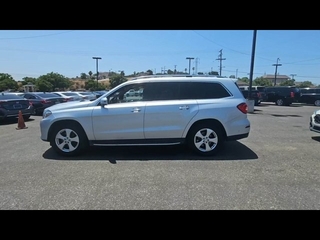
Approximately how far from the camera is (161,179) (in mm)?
3990

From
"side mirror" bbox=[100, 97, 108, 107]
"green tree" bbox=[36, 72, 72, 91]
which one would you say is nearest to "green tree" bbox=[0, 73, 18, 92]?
"green tree" bbox=[36, 72, 72, 91]

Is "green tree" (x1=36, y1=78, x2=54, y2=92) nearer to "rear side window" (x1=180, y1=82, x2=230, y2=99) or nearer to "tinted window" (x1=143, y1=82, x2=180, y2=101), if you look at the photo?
"tinted window" (x1=143, y1=82, x2=180, y2=101)

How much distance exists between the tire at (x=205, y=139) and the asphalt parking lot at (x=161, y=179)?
0.65 feet

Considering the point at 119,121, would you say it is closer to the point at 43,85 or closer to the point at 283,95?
the point at 283,95

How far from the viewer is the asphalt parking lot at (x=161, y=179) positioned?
→ 3.21 meters

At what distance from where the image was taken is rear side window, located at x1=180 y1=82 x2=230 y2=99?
5340mm

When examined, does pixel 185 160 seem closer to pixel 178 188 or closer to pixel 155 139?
pixel 155 139

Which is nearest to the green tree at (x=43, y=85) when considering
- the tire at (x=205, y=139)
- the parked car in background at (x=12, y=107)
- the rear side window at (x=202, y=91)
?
the parked car in background at (x=12, y=107)

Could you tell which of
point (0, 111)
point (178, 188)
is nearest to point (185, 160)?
point (178, 188)

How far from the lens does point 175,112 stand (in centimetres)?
515

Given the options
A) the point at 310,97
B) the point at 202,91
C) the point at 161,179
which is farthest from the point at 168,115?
the point at 310,97
